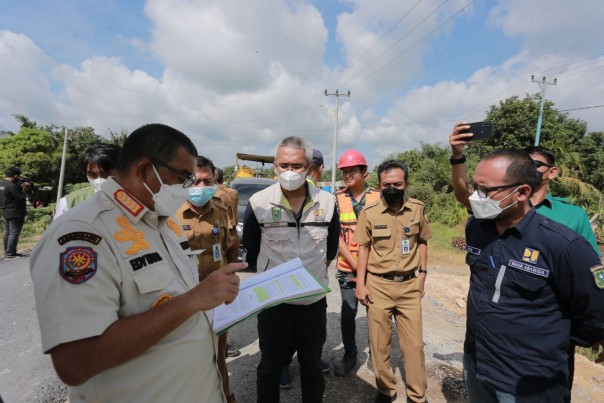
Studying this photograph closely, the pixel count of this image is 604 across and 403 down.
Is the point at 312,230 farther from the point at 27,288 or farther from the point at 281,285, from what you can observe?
the point at 27,288

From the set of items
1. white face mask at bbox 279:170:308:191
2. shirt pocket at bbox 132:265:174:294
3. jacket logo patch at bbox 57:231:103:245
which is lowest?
shirt pocket at bbox 132:265:174:294

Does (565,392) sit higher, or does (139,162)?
(139,162)

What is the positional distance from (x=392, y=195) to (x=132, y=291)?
85.8 inches

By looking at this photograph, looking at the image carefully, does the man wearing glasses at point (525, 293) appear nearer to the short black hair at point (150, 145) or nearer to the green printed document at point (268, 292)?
the green printed document at point (268, 292)

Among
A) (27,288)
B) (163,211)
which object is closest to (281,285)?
(163,211)

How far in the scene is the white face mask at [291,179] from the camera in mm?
2285

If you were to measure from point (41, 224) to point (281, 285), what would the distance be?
12170mm

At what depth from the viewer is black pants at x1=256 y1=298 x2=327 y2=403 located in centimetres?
219

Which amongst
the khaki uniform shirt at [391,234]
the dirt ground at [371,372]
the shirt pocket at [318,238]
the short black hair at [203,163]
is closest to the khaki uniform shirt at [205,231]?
the short black hair at [203,163]

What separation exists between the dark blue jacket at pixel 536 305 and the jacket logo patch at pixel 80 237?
184 centimetres

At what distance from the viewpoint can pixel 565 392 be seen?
1.57 m

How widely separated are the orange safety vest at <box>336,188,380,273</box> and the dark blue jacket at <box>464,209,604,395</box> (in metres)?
1.56

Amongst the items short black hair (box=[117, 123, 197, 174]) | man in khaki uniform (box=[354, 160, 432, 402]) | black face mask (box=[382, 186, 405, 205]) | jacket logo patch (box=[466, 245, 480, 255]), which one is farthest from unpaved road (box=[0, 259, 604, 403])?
short black hair (box=[117, 123, 197, 174])

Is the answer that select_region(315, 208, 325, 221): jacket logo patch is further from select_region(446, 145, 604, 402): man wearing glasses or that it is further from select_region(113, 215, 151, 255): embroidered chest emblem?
select_region(113, 215, 151, 255): embroidered chest emblem
